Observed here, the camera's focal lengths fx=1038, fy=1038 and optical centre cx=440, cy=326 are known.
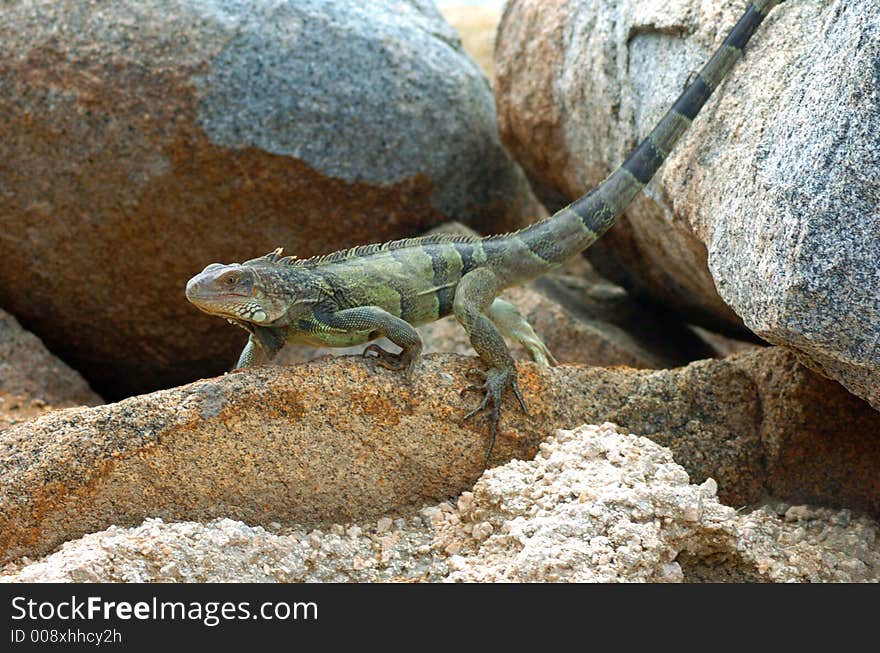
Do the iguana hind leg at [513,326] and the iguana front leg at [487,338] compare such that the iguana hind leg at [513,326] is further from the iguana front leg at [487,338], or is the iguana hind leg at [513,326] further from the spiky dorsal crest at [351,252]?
Answer: the spiky dorsal crest at [351,252]

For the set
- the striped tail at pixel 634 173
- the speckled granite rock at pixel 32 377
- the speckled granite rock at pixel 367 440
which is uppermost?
the striped tail at pixel 634 173

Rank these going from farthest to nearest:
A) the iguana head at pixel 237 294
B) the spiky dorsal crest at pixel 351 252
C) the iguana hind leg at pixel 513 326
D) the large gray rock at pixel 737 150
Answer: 1. the iguana hind leg at pixel 513 326
2. the spiky dorsal crest at pixel 351 252
3. the iguana head at pixel 237 294
4. the large gray rock at pixel 737 150

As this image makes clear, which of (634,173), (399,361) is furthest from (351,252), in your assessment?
(634,173)

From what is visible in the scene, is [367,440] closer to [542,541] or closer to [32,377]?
[542,541]

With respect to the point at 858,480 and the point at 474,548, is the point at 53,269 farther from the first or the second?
the point at 858,480

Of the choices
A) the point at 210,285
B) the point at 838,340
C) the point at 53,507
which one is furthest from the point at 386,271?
the point at 838,340

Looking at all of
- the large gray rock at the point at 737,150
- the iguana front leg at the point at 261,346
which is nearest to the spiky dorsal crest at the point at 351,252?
the iguana front leg at the point at 261,346

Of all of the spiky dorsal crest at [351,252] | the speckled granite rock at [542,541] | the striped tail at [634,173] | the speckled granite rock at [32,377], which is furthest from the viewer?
the speckled granite rock at [32,377]
